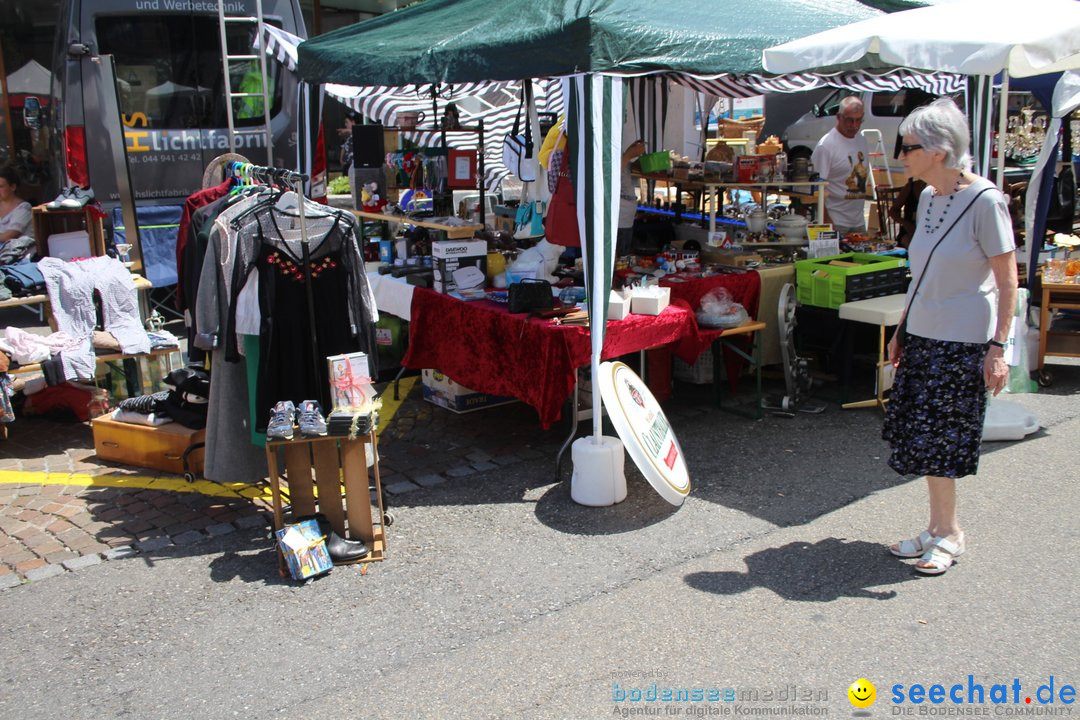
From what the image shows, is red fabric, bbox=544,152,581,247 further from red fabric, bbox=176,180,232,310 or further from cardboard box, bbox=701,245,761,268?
red fabric, bbox=176,180,232,310

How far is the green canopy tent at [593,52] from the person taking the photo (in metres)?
4.58

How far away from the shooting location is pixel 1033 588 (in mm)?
3797

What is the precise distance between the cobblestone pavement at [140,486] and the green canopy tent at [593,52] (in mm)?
1132

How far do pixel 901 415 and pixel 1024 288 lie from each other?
280 centimetres

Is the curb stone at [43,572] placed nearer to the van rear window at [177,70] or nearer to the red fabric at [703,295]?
the red fabric at [703,295]

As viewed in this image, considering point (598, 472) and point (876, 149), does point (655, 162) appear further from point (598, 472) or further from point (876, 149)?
point (876, 149)

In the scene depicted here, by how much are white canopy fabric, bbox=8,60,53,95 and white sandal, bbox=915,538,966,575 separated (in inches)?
450

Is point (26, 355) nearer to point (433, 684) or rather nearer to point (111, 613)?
point (111, 613)

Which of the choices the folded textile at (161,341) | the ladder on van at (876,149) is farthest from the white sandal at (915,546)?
the ladder on van at (876,149)

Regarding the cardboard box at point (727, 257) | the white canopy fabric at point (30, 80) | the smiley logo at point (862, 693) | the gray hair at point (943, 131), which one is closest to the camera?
the smiley logo at point (862, 693)

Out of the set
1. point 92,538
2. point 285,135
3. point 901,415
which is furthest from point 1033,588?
point 285,135

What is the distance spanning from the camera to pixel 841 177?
8547 mm

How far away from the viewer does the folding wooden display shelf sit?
4.16 meters

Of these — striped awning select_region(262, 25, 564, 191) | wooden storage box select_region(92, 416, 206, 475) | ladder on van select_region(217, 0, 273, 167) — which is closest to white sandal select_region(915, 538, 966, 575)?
wooden storage box select_region(92, 416, 206, 475)
